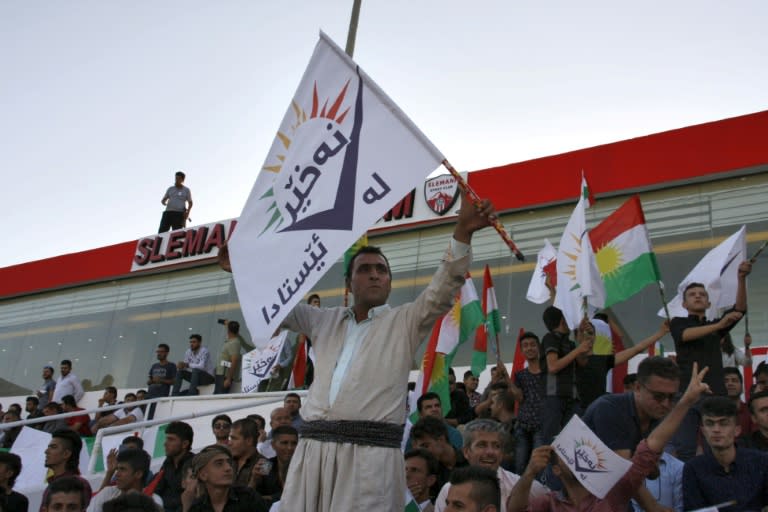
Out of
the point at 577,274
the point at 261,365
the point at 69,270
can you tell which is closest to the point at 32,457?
the point at 261,365

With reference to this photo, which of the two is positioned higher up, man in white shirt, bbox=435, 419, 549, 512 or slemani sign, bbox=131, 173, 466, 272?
slemani sign, bbox=131, 173, 466, 272

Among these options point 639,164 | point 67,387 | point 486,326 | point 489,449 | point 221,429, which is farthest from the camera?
point 67,387

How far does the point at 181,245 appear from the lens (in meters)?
19.0

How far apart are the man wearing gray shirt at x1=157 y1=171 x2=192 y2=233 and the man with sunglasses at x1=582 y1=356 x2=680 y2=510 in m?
15.7

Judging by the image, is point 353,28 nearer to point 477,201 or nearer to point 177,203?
point 477,201

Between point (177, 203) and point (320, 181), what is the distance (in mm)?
16051

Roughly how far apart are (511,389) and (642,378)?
2.80 m

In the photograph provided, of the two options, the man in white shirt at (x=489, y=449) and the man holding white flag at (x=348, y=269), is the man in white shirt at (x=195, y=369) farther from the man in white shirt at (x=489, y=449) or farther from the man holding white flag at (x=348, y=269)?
the man holding white flag at (x=348, y=269)

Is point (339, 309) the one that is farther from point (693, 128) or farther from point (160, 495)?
point (693, 128)

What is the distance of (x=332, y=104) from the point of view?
416 cm

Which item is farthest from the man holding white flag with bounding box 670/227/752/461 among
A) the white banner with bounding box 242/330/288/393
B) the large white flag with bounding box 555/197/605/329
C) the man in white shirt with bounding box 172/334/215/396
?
the man in white shirt with bounding box 172/334/215/396

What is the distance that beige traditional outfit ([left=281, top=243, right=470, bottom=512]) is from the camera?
11.0ft

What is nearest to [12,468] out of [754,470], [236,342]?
[754,470]

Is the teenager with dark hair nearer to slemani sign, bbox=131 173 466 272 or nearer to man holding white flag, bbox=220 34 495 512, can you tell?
man holding white flag, bbox=220 34 495 512
